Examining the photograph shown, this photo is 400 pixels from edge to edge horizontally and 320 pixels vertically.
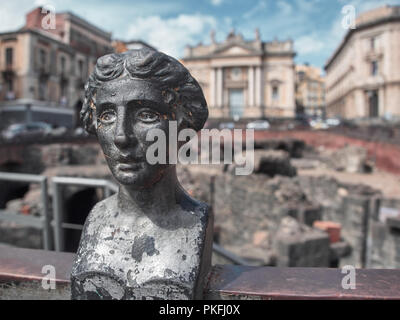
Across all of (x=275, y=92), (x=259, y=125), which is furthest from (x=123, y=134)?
(x=275, y=92)

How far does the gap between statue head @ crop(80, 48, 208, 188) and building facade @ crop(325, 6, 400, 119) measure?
3421 cm

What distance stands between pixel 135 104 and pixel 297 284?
1093 mm

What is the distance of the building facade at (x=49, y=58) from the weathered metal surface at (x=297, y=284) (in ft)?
83.0

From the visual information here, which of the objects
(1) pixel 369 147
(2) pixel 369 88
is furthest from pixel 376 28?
(1) pixel 369 147

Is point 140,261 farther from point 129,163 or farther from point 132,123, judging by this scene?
point 132,123

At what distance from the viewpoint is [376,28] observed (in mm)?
33031

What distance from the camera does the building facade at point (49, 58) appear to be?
88.6 feet

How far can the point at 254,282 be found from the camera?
1562mm

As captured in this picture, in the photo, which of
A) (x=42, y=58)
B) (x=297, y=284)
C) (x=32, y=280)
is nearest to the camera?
(x=297, y=284)

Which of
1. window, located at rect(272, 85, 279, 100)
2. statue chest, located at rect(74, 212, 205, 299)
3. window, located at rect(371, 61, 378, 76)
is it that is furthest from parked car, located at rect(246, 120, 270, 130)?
statue chest, located at rect(74, 212, 205, 299)

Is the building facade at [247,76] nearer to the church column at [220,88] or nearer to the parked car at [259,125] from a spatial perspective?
the church column at [220,88]

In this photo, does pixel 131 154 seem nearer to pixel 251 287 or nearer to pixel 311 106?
pixel 251 287

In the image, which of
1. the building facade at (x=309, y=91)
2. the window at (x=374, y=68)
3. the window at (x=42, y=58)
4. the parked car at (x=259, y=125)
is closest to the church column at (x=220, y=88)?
the parked car at (x=259, y=125)

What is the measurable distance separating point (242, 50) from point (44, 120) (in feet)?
72.7
